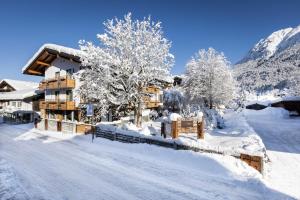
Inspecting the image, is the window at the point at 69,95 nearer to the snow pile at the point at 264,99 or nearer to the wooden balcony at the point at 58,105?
the wooden balcony at the point at 58,105

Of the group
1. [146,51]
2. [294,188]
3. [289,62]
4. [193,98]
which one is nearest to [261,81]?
[289,62]

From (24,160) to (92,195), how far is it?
7.12 meters

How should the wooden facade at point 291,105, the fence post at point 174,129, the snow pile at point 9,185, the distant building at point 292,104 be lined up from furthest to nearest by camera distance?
the wooden facade at point 291,105 → the distant building at point 292,104 → the fence post at point 174,129 → the snow pile at point 9,185

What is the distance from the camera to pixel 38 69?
40.2 meters

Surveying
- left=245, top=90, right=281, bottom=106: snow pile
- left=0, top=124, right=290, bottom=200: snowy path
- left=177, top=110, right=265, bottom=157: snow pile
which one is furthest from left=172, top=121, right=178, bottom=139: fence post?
left=245, top=90, right=281, bottom=106: snow pile

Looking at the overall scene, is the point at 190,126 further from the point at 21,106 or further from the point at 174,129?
the point at 21,106

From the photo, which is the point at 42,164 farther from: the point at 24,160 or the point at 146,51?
the point at 146,51

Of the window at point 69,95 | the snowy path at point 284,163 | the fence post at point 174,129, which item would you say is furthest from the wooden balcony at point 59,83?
the snowy path at point 284,163

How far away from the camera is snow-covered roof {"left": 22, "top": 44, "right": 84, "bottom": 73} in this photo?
97.1 feet

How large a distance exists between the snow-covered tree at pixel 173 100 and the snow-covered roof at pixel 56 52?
53.9 ft

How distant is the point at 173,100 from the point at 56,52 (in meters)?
18.0

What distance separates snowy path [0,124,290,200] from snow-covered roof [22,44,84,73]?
1523 centimetres

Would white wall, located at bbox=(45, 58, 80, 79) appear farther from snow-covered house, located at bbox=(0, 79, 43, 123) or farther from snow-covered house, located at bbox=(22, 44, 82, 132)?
snow-covered house, located at bbox=(0, 79, 43, 123)

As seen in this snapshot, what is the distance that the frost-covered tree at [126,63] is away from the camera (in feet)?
76.7
